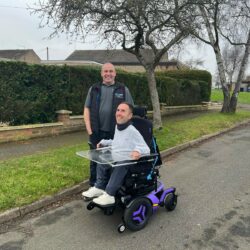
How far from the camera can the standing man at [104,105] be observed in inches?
189

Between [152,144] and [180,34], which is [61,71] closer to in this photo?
[180,34]

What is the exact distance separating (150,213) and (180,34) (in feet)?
23.6

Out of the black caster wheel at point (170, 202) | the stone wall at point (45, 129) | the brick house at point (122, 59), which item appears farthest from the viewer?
the brick house at point (122, 59)

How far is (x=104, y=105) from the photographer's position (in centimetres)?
484

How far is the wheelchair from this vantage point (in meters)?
3.92

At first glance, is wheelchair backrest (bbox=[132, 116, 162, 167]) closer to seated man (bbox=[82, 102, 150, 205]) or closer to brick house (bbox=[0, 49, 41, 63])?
seated man (bbox=[82, 102, 150, 205])

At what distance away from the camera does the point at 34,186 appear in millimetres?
5004

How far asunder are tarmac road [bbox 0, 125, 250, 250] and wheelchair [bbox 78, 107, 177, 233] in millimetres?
151

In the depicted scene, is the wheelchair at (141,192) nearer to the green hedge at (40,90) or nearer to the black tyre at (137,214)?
the black tyre at (137,214)

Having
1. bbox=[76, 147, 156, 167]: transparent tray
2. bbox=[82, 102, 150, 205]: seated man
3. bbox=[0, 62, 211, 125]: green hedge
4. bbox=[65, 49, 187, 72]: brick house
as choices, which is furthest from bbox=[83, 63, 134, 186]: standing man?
bbox=[65, 49, 187, 72]: brick house

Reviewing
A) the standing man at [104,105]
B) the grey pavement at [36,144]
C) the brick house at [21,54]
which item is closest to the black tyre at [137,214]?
the standing man at [104,105]

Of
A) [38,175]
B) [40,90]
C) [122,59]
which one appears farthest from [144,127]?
[122,59]

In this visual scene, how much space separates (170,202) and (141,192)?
614 millimetres

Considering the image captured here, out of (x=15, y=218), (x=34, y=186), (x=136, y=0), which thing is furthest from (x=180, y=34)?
(x=15, y=218)
